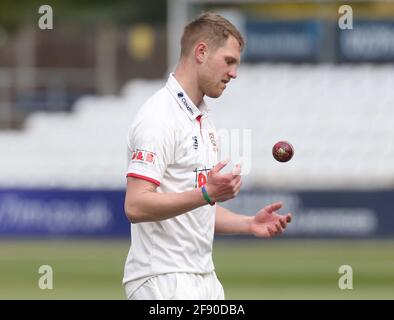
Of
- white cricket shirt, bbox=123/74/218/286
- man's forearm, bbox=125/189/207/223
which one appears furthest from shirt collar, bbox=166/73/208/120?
man's forearm, bbox=125/189/207/223

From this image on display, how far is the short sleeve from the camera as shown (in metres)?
6.77

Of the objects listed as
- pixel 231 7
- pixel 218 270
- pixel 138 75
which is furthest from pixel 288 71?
pixel 218 270

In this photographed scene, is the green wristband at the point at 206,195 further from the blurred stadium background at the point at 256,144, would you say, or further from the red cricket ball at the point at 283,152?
the blurred stadium background at the point at 256,144

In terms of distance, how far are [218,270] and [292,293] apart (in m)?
2.85

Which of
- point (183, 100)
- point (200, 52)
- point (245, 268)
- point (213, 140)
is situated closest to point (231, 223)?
point (213, 140)

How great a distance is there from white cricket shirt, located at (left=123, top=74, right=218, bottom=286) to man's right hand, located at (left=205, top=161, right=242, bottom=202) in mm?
382

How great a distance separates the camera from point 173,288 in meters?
6.97

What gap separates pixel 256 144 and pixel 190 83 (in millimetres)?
18910

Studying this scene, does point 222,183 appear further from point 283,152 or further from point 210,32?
point 210,32

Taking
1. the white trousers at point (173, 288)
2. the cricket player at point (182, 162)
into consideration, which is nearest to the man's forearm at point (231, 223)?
the cricket player at point (182, 162)

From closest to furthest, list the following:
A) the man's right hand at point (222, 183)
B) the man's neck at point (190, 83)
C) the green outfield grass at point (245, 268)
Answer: the man's right hand at point (222, 183)
the man's neck at point (190, 83)
the green outfield grass at point (245, 268)

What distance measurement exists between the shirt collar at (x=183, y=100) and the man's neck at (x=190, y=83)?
0.08 feet

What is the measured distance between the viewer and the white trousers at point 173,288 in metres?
6.96

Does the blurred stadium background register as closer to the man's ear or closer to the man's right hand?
the man's ear
